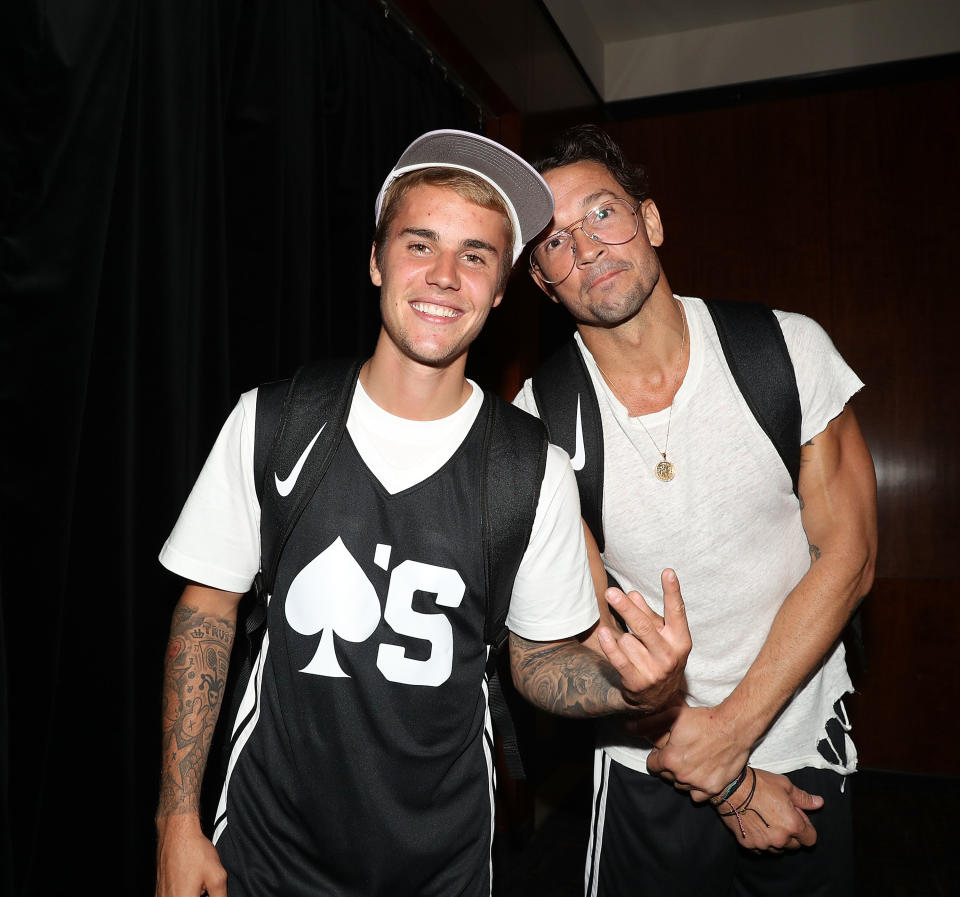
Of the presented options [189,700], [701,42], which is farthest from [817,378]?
[701,42]

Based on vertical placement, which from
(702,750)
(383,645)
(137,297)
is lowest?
(702,750)

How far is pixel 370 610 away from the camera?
1.26m

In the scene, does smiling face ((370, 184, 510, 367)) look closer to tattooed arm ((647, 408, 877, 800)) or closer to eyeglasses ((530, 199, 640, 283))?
eyeglasses ((530, 199, 640, 283))

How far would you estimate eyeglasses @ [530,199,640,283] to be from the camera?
1704mm

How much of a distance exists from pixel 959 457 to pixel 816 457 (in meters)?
2.97

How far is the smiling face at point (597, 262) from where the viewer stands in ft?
5.41

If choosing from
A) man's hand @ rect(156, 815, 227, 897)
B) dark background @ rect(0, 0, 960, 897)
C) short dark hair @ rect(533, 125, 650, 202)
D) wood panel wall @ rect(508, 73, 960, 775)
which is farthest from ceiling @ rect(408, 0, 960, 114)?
man's hand @ rect(156, 815, 227, 897)

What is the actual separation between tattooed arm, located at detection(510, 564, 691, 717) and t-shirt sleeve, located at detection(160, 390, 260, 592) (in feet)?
1.75

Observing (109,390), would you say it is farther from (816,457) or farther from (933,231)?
(933,231)

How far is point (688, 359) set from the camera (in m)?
1.68

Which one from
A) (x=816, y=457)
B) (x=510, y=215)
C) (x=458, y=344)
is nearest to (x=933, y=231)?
(x=816, y=457)

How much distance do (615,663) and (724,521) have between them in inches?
21.3

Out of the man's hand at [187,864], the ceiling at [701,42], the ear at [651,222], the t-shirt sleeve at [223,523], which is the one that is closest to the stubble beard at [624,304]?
the ear at [651,222]

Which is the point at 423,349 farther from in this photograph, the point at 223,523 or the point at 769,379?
the point at 769,379
